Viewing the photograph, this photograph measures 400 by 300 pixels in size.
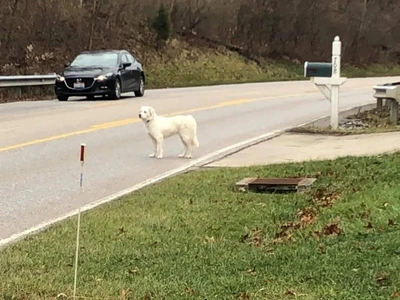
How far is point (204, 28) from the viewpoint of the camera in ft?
162

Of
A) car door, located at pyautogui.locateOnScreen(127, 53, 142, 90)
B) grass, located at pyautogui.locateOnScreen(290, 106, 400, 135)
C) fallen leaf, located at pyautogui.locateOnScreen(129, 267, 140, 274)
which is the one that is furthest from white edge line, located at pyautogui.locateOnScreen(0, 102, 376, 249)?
car door, located at pyautogui.locateOnScreen(127, 53, 142, 90)

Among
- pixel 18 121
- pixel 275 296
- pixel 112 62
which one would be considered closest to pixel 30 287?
pixel 275 296

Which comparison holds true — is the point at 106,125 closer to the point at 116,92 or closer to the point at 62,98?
the point at 116,92

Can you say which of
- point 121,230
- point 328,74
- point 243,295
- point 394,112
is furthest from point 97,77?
point 243,295

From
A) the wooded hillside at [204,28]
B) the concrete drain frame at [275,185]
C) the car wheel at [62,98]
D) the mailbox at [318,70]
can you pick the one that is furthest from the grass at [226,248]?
the wooded hillside at [204,28]

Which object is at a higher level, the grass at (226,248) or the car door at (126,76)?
the car door at (126,76)

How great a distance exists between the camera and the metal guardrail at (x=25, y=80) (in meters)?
25.4

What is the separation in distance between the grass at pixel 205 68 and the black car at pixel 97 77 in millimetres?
10440

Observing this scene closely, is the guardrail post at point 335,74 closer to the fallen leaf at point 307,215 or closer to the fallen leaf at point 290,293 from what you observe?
the fallen leaf at point 307,215

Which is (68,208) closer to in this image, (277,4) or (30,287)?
(30,287)

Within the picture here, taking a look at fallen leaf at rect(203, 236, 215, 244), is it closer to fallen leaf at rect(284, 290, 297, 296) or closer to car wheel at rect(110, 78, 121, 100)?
fallen leaf at rect(284, 290, 297, 296)

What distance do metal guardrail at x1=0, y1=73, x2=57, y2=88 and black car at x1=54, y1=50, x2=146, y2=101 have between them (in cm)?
160

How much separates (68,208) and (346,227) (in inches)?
129

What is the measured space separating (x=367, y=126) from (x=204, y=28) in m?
31.6
